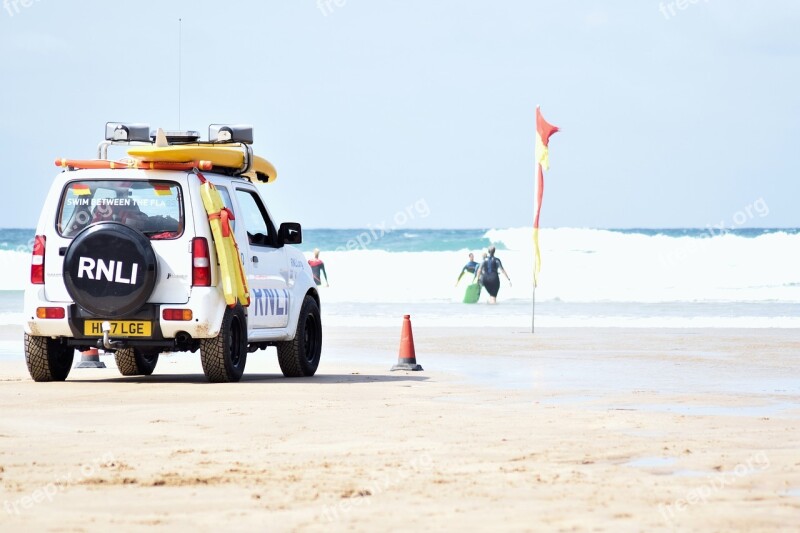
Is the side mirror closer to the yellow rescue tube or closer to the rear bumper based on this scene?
the yellow rescue tube

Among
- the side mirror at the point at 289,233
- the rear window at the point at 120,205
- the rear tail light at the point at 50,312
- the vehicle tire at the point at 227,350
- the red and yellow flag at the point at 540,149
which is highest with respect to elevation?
the red and yellow flag at the point at 540,149

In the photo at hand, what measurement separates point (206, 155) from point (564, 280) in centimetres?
4008

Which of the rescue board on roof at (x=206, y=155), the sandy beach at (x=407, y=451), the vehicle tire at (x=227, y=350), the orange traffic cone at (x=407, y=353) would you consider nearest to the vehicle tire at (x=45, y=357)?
the sandy beach at (x=407, y=451)

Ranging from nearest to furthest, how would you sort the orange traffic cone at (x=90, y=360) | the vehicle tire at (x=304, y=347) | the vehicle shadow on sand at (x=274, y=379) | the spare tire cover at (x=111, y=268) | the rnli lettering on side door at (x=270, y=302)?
the spare tire cover at (x=111, y=268)
the rnli lettering on side door at (x=270, y=302)
the vehicle shadow on sand at (x=274, y=379)
the vehicle tire at (x=304, y=347)
the orange traffic cone at (x=90, y=360)

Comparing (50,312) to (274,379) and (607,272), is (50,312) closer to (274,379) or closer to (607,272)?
(274,379)

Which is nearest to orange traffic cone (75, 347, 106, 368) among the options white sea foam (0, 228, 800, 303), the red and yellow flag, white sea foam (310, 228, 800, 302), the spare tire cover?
the spare tire cover

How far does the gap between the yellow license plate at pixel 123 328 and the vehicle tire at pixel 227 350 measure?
0.51 m

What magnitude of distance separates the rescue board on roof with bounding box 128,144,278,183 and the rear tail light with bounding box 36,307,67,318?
1496mm

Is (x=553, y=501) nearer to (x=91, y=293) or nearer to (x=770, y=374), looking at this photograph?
(x=91, y=293)

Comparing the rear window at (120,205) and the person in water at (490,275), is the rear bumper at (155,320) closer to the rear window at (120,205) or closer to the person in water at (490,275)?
the rear window at (120,205)

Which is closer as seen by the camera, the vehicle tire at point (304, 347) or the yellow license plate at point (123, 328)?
the yellow license plate at point (123, 328)

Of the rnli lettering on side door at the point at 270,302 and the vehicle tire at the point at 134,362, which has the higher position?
the rnli lettering on side door at the point at 270,302

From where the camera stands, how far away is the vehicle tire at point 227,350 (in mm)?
12242

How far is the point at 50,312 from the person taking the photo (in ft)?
40.1
